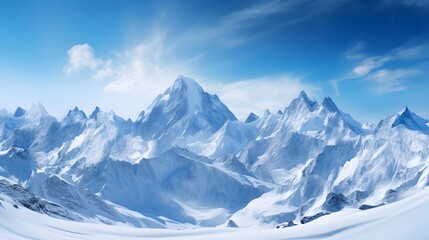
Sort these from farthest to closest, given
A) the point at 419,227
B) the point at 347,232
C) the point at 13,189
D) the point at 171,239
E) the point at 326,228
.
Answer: the point at 13,189 → the point at 171,239 → the point at 326,228 → the point at 347,232 → the point at 419,227

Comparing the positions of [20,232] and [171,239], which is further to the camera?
[171,239]

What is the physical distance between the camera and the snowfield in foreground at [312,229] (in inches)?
1981

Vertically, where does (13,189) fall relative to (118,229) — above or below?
above

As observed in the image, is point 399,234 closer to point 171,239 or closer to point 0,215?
point 171,239

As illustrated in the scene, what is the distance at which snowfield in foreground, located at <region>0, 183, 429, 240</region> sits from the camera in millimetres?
50312

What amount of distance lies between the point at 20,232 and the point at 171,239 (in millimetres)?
17907

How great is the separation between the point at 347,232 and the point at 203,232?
80.6ft

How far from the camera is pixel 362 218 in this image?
62750 mm

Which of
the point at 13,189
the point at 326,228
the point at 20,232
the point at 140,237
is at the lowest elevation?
the point at 20,232

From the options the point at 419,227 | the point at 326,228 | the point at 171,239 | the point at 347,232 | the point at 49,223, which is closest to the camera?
the point at 419,227

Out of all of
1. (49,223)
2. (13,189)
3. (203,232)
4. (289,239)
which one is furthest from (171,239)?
(13,189)

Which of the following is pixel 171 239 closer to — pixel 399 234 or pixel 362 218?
pixel 362 218

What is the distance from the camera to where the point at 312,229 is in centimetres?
6334

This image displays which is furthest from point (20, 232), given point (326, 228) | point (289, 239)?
point (326, 228)
